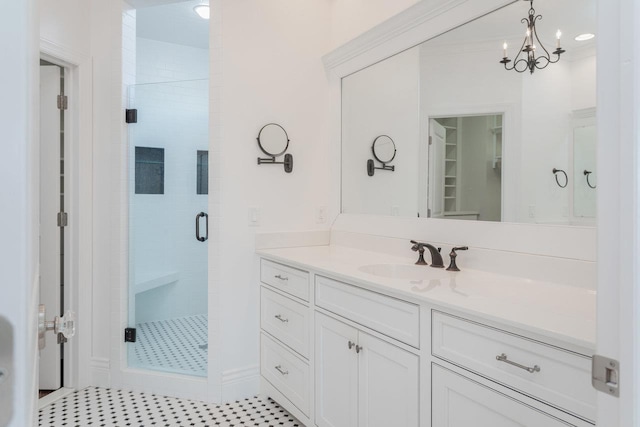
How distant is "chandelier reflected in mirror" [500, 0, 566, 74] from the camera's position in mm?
1587

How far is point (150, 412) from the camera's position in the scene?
2.28m

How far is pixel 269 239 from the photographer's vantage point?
2.54m

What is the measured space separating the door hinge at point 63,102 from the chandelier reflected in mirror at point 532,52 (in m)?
2.56

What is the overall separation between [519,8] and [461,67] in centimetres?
34

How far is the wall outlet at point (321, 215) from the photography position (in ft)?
9.14

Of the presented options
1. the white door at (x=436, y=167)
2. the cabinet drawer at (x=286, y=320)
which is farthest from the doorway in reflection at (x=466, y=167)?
the cabinet drawer at (x=286, y=320)

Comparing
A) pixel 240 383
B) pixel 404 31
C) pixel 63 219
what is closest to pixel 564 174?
pixel 404 31

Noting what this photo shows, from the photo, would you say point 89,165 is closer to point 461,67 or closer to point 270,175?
point 270,175

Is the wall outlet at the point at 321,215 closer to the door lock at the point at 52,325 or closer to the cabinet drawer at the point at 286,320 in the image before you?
the cabinet drawer at the point at 286,320

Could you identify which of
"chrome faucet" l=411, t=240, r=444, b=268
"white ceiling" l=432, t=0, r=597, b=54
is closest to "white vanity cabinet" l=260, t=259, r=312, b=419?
"chrome faucet" l=411, t=240, r=444, b=268

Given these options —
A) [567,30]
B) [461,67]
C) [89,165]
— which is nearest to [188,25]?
[89,165]

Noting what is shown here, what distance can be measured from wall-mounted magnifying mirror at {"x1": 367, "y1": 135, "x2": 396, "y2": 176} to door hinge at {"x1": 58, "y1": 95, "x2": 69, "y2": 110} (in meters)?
1.95

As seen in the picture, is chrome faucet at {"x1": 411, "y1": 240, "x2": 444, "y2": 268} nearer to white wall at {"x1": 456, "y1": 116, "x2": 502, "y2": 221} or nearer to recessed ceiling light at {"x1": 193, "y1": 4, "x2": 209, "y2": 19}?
white wall at {"x1": 456, "y1": 116, "x2": 502, "y2": 221}

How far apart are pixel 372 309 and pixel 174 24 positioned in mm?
3122
